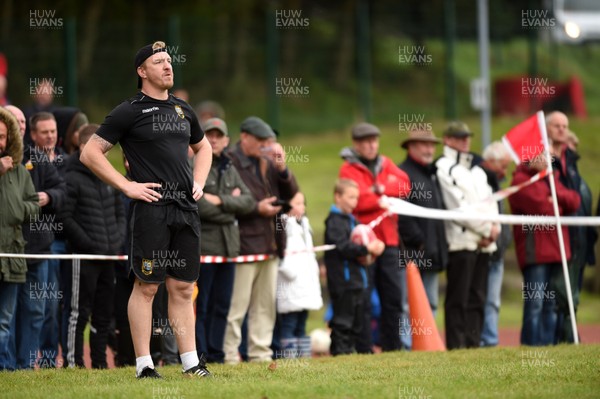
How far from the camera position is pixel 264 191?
14000 mm

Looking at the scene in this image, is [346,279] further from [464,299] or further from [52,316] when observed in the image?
[52,316]

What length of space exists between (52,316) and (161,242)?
11.3 feet

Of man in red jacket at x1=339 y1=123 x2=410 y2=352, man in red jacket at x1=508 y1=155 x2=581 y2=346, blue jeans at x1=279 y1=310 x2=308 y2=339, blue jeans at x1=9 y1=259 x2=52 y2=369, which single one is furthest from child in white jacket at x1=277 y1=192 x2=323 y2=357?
blue jeans at x1=9 y1=259 x2=52 y2=369

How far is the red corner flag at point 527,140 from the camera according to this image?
1495 centimetres

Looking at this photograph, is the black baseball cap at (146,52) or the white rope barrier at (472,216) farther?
the white rope barrier at (472,216)

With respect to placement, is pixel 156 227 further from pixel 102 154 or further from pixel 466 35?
pixel 466 35

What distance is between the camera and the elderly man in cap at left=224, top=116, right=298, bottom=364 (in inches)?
534

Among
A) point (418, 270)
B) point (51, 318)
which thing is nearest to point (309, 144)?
point (418, 270)

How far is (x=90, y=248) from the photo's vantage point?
12.5 metres

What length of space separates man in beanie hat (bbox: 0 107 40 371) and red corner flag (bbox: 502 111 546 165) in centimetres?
607

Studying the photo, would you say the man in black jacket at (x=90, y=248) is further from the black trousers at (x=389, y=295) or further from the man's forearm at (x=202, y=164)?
the black trousers at (x=389, y=295)

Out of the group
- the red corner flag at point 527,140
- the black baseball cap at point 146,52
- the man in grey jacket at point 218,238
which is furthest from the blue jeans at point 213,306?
the red corner flag at point 527,140

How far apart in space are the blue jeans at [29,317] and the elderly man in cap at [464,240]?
16.6ft

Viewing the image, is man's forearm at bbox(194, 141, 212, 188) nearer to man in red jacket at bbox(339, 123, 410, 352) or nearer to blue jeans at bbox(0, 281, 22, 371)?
blue jeans at bbox(0, 281, 22, 371)
